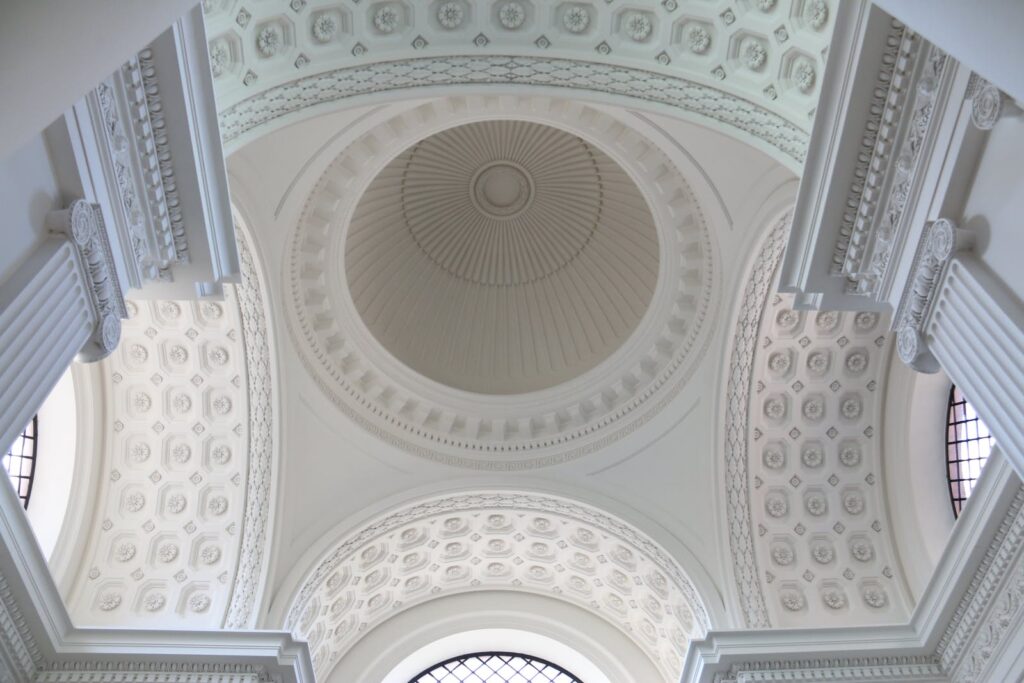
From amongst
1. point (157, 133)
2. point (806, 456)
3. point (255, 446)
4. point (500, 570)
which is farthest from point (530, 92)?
point (500, 570)

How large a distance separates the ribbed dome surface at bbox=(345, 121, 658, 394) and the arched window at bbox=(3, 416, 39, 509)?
514cm

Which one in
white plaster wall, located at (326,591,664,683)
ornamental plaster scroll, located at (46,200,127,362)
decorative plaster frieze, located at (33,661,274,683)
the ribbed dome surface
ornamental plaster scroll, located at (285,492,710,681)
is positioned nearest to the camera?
ornamental plaster scroll, located at (46,200,127,362)

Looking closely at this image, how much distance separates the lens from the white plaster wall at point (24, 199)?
545cm

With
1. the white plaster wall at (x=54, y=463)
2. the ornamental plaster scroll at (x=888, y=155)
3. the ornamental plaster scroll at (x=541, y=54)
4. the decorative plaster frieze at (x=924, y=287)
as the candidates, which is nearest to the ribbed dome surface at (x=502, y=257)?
the white plaster wall at (x=54, y=463)

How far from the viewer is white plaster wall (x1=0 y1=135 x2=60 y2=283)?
17.9 feet

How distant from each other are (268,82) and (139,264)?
2250mm

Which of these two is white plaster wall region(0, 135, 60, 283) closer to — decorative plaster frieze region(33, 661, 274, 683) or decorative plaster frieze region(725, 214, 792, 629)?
decorative plaster frieze region(33, 661, 274, 683)

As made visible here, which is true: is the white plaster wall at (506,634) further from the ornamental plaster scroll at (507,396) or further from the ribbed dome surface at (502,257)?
the ribbed dome surface at (502,257)

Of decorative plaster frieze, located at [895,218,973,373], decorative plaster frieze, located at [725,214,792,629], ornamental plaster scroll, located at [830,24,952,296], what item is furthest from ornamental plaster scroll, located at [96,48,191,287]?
decorative plaster frieze, located at [725,214,792,629]

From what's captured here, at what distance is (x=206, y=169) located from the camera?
6938 mm

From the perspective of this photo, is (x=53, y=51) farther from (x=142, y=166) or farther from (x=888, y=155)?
(x=888, y=155)

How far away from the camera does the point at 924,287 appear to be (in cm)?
650

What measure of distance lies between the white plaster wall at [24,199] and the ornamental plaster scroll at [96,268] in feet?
0.43

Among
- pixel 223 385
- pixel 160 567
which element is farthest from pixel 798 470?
pixel 160 567
